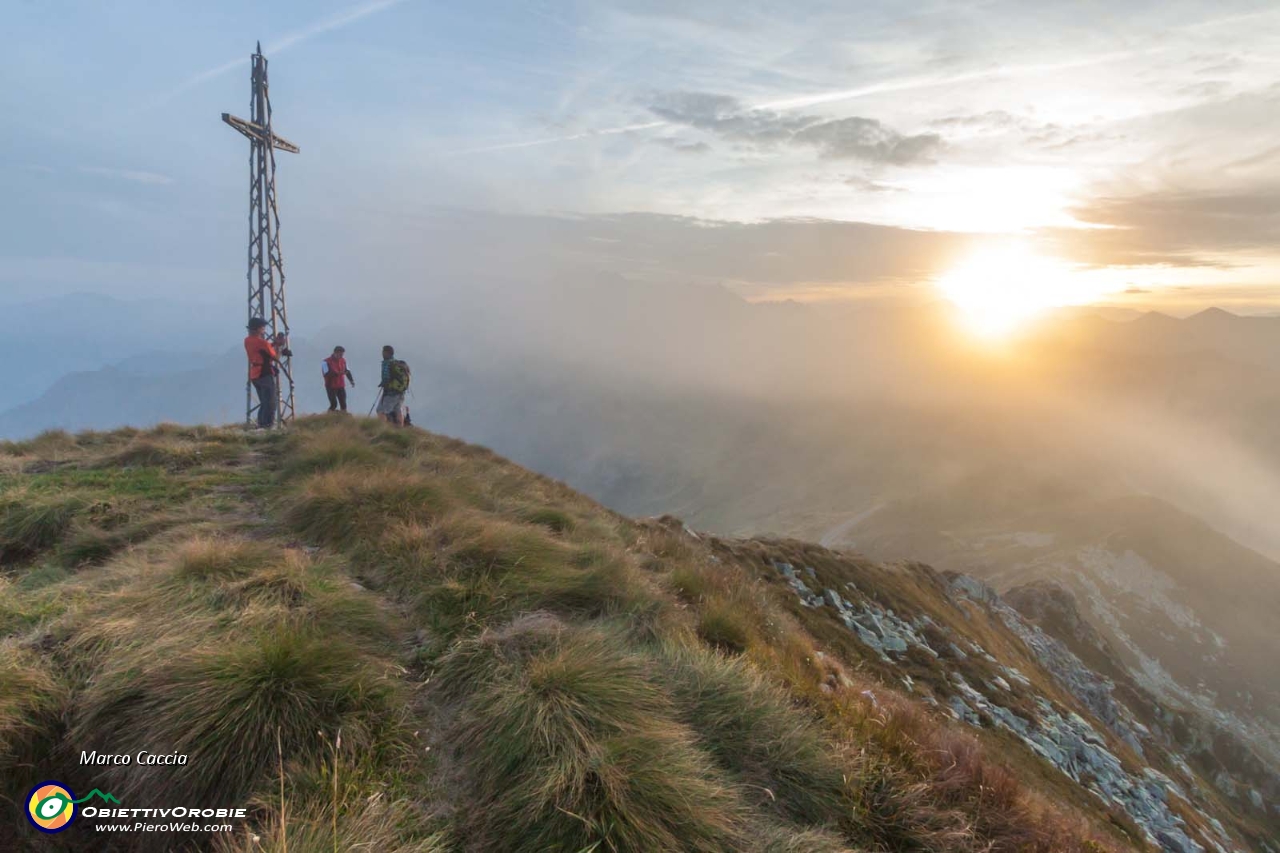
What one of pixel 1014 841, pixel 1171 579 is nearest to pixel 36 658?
pixel 1014 841

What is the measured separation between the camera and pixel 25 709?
3.90 m

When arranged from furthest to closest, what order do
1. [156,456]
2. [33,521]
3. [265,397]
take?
1. [265,397]
2. [156,456]
3. [33,521]

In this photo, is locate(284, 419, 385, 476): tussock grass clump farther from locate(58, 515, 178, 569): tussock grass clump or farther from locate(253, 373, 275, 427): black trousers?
locate(253, 373, 275, 427): black trousers

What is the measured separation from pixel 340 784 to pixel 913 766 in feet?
15.3

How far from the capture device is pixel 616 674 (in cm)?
477

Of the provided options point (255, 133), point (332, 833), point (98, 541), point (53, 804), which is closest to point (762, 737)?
point (332, 833)

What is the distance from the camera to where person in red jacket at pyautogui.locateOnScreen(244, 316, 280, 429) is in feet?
55.3

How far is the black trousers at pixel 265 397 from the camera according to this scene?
1739 cm

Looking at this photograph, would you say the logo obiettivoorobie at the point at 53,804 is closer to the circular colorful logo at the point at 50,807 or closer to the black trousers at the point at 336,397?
the circular colorful logo at the point at 50,807

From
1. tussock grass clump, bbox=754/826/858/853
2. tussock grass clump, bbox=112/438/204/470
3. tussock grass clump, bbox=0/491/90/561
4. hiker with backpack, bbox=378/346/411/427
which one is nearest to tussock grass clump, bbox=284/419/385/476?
tussock grass clump, bbox=112/438/204/470

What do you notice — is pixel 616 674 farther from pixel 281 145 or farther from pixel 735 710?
pixel 281 145

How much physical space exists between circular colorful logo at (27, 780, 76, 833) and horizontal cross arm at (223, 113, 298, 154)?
22740 mm

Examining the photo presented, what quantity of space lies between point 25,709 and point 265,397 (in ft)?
51.8
